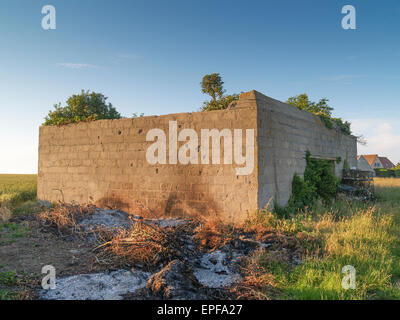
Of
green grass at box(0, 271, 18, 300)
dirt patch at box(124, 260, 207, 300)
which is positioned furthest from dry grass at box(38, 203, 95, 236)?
dirt patch at box(124, 260, 207, 300)

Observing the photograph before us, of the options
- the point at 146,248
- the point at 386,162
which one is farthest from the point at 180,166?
the point at 386,162

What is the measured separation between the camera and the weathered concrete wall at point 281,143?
6.61m

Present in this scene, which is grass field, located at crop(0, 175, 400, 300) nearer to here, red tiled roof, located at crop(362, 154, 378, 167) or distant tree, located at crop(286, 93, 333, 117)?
distant tree, located at crop(286, 93, 333, 117)

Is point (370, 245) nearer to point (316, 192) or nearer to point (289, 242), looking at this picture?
point (289, 242)

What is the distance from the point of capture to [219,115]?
6934mm

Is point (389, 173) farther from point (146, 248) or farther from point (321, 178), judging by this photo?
point (146, 248)

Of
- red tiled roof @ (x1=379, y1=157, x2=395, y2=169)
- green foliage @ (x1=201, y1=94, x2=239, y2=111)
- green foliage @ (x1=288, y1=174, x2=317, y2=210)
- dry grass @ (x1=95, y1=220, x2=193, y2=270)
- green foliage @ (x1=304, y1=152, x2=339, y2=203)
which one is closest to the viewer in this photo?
dry grass @ (x1=95, y1=220, x2=193, y2=270)

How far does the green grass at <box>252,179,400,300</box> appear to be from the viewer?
11.5 ft

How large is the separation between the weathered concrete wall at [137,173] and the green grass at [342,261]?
3.58 feet

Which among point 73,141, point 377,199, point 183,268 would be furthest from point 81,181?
point 377,199

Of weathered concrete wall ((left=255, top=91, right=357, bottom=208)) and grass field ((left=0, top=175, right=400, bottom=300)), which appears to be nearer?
grass field ((left=0, top=175, right=400, bottom=300))

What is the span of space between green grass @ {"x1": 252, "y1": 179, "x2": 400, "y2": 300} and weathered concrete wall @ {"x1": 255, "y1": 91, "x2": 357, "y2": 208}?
2.43ft

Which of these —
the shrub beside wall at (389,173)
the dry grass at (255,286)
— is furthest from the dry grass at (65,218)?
the shrub beside wall at (389,173)

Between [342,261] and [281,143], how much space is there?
11.4ft
